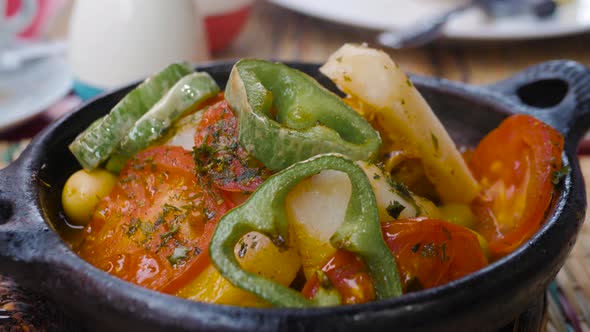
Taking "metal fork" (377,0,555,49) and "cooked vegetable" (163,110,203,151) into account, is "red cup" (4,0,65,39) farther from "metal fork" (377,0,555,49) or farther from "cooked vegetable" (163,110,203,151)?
"cooked vegetable" (163,110,203,151)

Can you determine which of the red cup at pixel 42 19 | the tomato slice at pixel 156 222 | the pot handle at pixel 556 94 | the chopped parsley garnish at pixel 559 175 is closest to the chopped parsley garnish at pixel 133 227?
the tomato slice at pixel 156 222

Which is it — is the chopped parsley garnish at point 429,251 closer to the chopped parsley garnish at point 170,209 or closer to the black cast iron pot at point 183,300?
the black cast iron pot at point 183,300

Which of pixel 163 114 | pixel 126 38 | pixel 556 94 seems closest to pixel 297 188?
pixel 163 114

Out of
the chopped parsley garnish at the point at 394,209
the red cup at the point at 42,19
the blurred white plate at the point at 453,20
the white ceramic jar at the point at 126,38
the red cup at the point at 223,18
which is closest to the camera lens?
the chopped parsley garnish at the point at 394,209

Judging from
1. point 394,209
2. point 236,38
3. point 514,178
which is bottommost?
point 236,38

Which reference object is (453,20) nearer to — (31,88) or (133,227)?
(31,88)

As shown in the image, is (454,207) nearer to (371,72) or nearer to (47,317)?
(371,72)
